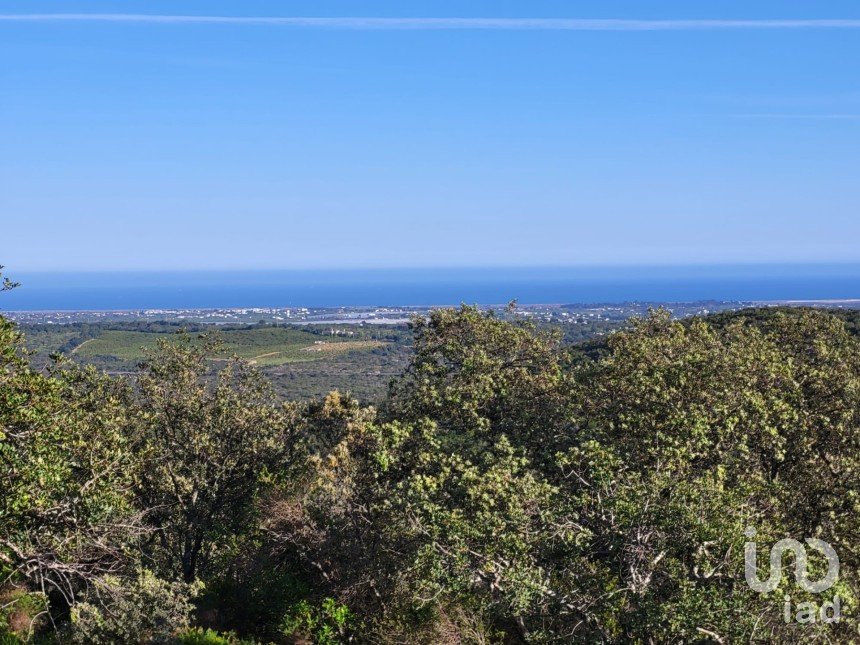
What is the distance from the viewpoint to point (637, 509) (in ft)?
47.6

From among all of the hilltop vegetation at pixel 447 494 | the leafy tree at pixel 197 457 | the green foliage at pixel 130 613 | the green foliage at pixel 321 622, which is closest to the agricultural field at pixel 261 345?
the leafy tree at pixel 197 457

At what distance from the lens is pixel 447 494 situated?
16.7 metres

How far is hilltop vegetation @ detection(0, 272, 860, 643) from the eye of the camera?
46.8ft

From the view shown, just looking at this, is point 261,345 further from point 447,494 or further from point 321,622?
point 447,494

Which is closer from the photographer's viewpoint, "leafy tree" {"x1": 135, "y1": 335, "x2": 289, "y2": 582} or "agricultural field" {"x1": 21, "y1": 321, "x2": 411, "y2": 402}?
"leafy tree" {"x1": 135, "y1": 335, "x2": 289, "y2": 582}

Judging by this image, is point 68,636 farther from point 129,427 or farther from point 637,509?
point 637,509

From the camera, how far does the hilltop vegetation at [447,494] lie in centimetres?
1427

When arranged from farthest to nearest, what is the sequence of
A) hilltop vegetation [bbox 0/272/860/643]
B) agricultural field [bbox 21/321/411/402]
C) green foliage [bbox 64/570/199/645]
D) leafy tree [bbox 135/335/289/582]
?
1. agricultural field [bbox 21/321/411/402]
2. leafy tree [bbox 135/335/289/582]
3. green foliage [bbox 64/570/199/645]
4. hilltop vegetation [bbox 0/272/860/643]

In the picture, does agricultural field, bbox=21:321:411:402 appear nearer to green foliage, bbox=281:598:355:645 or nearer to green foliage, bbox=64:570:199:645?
green foliage, bbox=281:598:355:645

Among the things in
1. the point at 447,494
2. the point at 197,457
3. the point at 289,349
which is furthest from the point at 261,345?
the point at 447,494

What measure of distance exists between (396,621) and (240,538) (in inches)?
279

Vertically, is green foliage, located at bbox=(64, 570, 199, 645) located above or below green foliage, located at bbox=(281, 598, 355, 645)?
above

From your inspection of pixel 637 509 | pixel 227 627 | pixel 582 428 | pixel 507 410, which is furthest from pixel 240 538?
pixel 637 509

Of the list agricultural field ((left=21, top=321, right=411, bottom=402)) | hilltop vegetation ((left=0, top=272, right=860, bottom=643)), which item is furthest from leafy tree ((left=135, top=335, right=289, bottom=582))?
agricultural field ((left=21, top=321, right=411, bottom=402))
